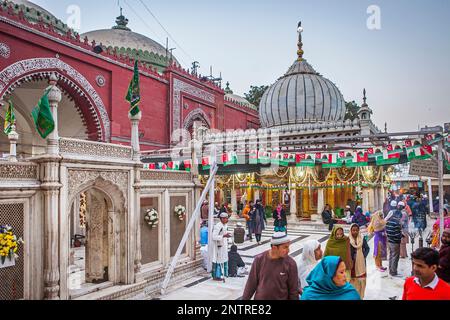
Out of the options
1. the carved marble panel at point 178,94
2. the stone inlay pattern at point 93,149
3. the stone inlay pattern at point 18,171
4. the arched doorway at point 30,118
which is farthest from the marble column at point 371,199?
the stone inlay pattern at point 18,171

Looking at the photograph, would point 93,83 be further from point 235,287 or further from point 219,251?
point 235,287

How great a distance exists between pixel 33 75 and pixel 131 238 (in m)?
8.01

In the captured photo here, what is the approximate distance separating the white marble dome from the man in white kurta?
13.2 m

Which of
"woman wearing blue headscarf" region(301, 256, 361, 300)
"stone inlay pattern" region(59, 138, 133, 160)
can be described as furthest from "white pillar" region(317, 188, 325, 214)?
"woman wearing blue headscarf" region(301, 256, 361, 300)

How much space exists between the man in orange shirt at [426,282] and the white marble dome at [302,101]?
16733 millimetres

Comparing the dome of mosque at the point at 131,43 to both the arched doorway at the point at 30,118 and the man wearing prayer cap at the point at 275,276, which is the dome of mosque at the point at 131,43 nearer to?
the arched doorway at the point at 30,118

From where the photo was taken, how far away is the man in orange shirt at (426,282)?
267 centimetres

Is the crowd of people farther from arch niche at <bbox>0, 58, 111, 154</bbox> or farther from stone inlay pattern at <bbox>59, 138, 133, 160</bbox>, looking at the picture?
arch niche at <bbox>0, 58, 111, 154</bbox>

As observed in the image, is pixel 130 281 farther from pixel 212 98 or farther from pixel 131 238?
pixel 212 98

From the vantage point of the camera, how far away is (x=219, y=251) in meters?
7.05

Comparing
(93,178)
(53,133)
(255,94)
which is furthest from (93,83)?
(255,94)

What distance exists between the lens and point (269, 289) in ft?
9.88

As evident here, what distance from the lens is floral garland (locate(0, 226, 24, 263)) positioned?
4.47 metres
